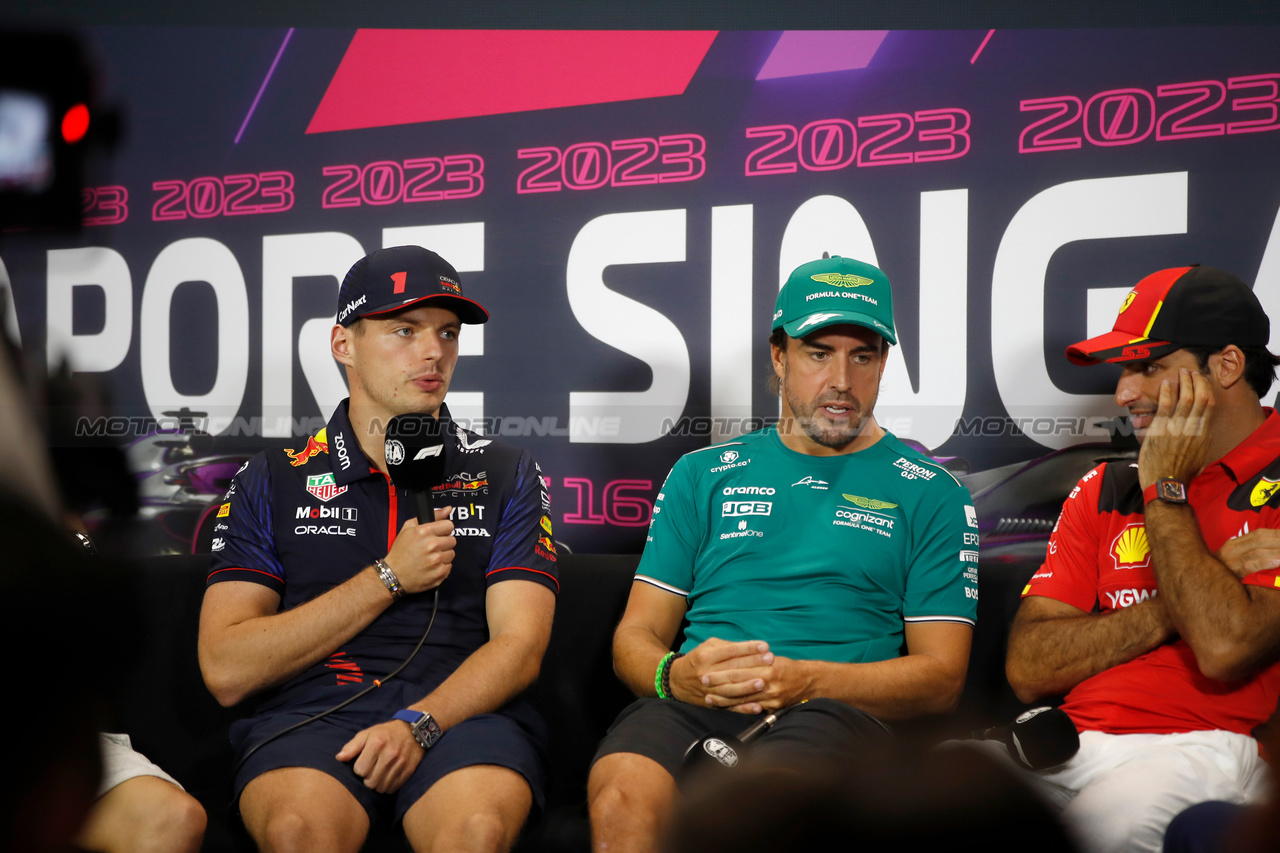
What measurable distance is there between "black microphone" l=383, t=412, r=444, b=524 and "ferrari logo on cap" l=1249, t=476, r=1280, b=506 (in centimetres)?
153

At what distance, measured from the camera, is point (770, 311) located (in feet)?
8.24

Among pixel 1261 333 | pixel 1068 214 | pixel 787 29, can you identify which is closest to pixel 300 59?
pixel 787 29

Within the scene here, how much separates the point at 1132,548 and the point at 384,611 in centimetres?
149

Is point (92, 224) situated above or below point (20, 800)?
above

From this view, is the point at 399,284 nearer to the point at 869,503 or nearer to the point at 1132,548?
the point at 869,503

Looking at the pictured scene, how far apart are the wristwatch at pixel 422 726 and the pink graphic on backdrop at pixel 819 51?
1895 millimetres

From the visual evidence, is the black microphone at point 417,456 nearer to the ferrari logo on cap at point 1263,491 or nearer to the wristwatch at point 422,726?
the wristwatch at point 422,726

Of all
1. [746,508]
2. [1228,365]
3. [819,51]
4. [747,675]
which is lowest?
[747,675]

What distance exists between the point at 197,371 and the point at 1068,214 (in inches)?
106

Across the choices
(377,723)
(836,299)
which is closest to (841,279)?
(836,299)

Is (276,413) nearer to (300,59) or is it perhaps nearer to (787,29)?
(300,59)

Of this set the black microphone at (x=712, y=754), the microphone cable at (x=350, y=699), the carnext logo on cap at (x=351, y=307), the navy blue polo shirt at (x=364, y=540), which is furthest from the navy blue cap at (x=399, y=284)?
the black microphone at (x=712, y=754)

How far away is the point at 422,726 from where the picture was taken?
162cm

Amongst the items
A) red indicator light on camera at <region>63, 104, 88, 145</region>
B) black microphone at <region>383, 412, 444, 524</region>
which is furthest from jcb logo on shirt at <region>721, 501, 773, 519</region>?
red indicator light on camera at <region>63, 104, 88, 145</region>
